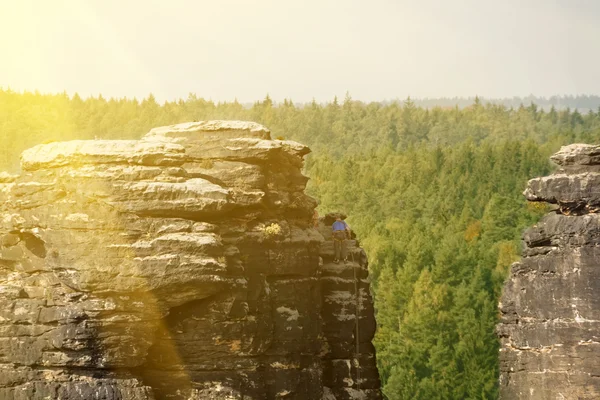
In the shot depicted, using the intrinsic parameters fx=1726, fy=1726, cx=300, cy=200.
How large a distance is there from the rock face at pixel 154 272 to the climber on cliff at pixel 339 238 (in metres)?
6.45

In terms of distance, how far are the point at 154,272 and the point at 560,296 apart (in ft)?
48.5

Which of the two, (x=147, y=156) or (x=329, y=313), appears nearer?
(x=147, y=156)

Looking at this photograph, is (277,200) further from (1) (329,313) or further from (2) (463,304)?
(2) (463,304)

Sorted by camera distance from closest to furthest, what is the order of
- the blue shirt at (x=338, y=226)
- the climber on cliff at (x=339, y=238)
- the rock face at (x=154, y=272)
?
the rock face at (x=154, y=272)
the climber on cliff at (x=339, y=238)
the blue shirt at (x=338, y=226)

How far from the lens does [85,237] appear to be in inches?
2443

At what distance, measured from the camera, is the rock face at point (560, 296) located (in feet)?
204

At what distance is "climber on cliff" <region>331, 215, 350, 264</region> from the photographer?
241ft

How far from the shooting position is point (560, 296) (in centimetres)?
6284

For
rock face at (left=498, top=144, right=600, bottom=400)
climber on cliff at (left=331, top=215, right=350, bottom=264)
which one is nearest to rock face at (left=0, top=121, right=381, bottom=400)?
climber on cliff at (left=331, top=215, right=350, bottom=264)

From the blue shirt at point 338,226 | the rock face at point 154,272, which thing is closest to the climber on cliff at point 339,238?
Result: the blue shirt at point 338,226

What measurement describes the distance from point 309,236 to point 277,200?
2200mm

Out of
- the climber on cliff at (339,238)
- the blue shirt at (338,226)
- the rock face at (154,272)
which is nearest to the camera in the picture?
the rock face at (154,272)

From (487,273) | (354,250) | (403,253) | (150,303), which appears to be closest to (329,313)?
(354,250)

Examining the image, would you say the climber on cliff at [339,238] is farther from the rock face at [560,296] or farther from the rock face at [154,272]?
the rock face at [560,296]
